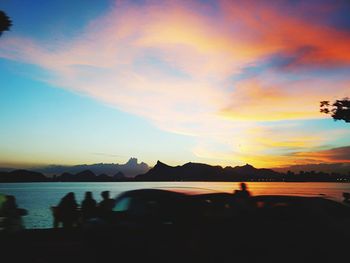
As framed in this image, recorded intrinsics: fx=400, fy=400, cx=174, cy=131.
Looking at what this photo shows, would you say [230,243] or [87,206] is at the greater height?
[87,206]

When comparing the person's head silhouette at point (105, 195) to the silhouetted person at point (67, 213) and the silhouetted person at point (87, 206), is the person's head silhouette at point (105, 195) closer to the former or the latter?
the silhouetted person at point (87, 206)

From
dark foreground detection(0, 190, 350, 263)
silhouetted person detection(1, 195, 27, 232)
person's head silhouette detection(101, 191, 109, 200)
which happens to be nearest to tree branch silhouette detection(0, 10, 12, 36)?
silhouetted person detection(1, 195, 27, 232)

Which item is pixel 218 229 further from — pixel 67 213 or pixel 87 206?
pixel 67 213

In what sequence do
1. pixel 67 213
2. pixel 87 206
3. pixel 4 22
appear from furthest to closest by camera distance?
pixel 67 213
pixel 87 206
pixel 4 22

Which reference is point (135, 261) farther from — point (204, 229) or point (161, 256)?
point (204, 229)

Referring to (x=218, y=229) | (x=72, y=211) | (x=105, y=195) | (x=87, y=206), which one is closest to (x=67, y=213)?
(x=72, y=211)

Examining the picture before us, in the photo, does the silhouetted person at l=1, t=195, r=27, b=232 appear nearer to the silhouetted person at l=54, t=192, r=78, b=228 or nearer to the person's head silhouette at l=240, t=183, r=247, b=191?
the silhouetted person at l=54, t=192, r=78, b=228

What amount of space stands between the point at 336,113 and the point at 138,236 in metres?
25.4

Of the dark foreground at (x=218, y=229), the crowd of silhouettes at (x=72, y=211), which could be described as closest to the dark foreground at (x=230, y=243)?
the dark foreground at (x=218, y=229)

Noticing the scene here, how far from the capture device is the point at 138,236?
21.5 ft

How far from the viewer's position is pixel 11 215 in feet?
34.6

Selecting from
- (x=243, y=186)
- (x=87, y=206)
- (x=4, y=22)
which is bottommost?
(x=87, y=206)

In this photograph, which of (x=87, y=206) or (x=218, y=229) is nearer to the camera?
(x=218, y=229)

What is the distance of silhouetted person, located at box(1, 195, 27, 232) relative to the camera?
10547 millimetres
